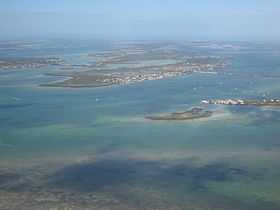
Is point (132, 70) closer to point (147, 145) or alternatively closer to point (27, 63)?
point (27, 63)

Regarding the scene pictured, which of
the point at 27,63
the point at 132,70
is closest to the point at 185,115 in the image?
the point at 132,70

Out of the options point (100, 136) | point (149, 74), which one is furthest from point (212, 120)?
point (149, 74)

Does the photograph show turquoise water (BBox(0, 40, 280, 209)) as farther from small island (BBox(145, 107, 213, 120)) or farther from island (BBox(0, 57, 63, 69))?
island (BBox(0, 57, 63, 69))

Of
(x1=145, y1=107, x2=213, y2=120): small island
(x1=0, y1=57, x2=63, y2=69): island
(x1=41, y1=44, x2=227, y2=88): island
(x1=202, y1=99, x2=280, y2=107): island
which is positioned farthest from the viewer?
(x1=0, y1=57, x2=63, y2=69): island

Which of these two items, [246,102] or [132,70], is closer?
[246,102]

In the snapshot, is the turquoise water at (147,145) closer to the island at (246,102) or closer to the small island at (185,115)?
the small island at (185,115)

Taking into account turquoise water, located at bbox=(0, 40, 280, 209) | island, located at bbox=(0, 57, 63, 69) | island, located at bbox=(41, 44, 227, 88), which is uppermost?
island, located at bbox=(0, 57, 63, 69)

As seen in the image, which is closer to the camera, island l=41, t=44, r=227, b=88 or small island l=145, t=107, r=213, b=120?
small island l=145, t=107, r=213, b=120

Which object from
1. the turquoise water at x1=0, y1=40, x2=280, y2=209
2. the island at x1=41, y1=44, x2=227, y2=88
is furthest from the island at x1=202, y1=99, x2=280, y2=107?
the island at x1=41, y1=44, x2=227, y2=88

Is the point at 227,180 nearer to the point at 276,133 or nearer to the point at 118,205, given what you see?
the point at 118,205
